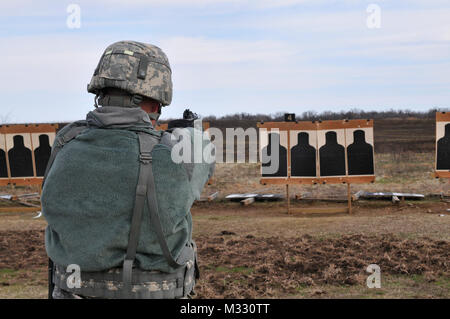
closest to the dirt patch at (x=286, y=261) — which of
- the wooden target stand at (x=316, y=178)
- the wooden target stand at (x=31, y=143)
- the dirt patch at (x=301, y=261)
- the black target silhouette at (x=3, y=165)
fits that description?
the dirt patch at (x=301, y=261)

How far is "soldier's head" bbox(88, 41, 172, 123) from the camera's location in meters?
2.57

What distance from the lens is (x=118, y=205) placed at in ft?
7.64

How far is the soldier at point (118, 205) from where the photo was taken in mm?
2328

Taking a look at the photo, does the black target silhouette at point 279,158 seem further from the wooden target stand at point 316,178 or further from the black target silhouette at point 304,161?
the black target silhouette at point 304,161

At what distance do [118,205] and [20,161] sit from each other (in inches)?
496

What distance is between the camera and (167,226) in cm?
237

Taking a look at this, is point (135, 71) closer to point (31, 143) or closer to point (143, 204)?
point (143, 204)

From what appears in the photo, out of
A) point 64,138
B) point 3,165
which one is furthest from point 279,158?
point 64,138

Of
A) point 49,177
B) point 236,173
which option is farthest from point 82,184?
point 236,173

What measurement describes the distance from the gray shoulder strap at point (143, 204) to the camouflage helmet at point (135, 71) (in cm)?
33

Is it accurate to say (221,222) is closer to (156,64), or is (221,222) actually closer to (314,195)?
(314,195)

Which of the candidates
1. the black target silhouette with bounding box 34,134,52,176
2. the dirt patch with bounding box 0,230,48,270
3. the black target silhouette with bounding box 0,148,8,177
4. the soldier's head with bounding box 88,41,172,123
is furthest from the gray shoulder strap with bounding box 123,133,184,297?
the black target silhouette with bounding box 0,148,8,177

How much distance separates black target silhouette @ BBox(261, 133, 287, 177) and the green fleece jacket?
1014 cm

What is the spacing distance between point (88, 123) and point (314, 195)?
39.9 ft
